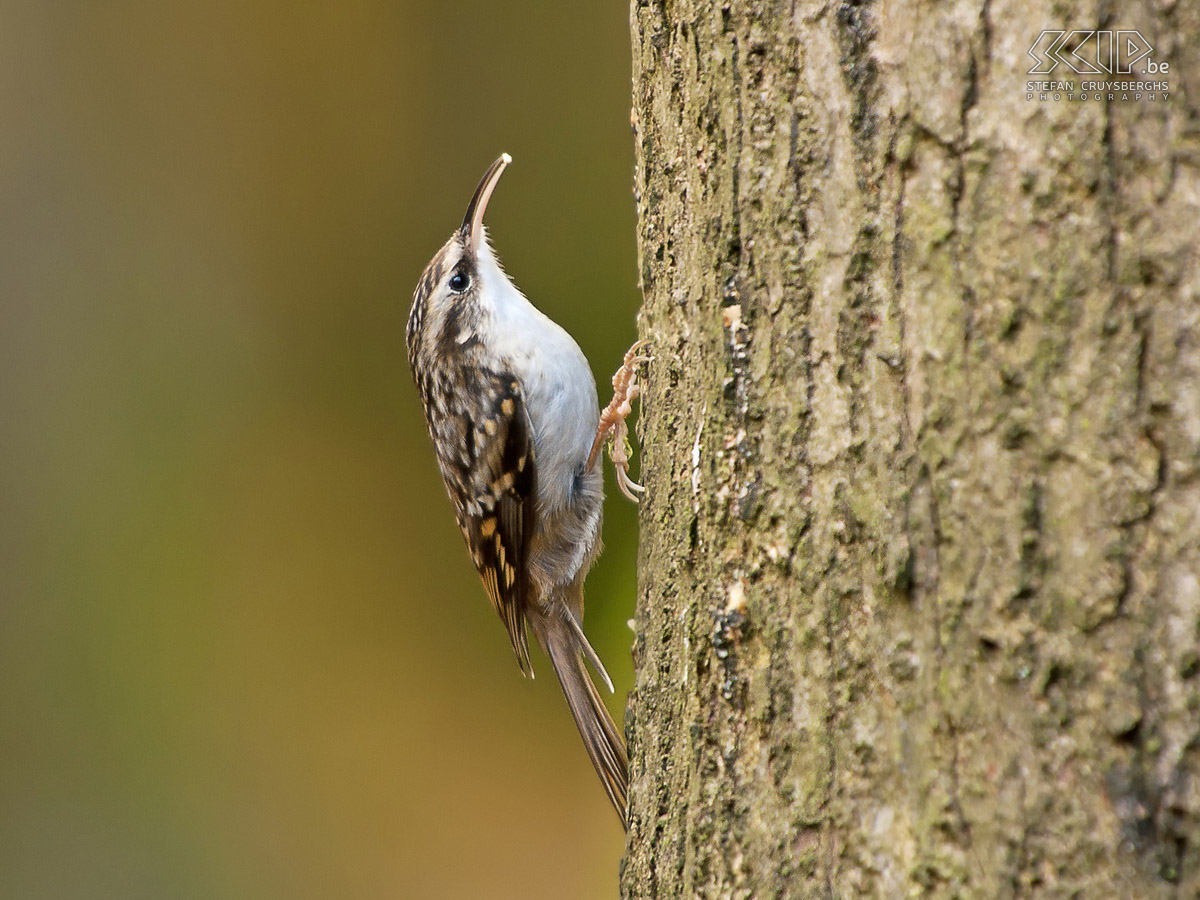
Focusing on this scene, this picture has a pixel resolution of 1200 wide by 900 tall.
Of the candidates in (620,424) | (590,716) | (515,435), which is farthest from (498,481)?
(590,716)

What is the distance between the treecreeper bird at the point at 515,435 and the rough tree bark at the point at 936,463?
1.29 metres

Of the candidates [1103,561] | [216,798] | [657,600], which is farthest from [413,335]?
[216,798]

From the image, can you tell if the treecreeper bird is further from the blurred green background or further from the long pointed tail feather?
the blurred green background

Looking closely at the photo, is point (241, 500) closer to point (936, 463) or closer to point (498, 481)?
point (498, 481)

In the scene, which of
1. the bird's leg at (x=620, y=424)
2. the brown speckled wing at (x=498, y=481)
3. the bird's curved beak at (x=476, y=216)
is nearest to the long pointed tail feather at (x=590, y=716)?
the brown speckled wing at (x=498, y=481)

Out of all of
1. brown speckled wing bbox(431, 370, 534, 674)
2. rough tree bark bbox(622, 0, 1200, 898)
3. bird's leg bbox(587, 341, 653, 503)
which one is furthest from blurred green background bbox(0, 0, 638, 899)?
rough tree bark bbox(622, 0, 1200, 898)

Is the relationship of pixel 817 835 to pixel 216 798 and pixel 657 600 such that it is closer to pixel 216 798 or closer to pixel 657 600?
pixel 657 600

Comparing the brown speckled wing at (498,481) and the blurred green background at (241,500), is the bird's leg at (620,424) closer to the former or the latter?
the brown speckled wing at (498,481)

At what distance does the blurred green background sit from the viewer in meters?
4.39

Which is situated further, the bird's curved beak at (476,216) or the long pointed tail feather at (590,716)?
the bird's curved beak at (476,216)

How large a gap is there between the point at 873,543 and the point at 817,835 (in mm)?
336

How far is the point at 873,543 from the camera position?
1172 mm

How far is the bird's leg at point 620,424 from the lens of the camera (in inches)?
93.8

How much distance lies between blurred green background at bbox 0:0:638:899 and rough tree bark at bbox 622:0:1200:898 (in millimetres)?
3176
